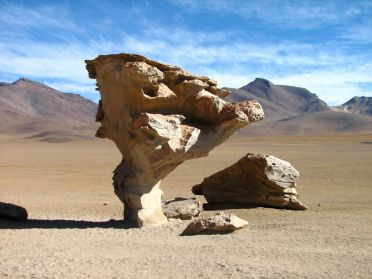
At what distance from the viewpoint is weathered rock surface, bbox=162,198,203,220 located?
14484 millimetres

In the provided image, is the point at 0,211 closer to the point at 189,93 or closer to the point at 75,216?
the point at 75,216

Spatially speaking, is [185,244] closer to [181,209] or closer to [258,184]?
[181,209]

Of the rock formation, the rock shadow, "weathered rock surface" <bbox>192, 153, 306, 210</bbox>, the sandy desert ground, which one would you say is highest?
the rock formation

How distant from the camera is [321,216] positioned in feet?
48.3

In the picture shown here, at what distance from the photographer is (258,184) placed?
16656 mm

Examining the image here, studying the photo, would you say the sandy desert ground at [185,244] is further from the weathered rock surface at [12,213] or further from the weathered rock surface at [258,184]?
the weathered rock surface at [258,184]

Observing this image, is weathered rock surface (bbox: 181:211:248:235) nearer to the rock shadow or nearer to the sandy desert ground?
the sandy desert ground

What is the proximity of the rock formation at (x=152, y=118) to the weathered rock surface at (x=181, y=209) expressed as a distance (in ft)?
2.41

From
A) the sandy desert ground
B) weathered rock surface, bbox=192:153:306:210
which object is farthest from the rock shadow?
weathered rock surface, bbox=192:153:306:210

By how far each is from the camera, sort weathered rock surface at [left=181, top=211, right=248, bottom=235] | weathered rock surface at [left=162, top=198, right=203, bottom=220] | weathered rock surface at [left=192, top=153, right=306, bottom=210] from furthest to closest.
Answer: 1. weathered rock surface at [left=192, top=153, right=306, bottom=210]
2. weathered rock surface at [left=162, top=198, right=203, bottom=220]
3. weathered rock surface at [left=181, top=211, right=248, bottom=235]

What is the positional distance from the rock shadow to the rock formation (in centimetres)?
A: 39

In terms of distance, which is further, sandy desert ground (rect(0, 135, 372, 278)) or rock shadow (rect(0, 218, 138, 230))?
rock shadow (rect(0, 218, 138, 230))

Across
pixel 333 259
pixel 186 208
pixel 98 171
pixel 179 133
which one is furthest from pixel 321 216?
pixel 98 171

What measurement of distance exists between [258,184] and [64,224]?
20.1ft
